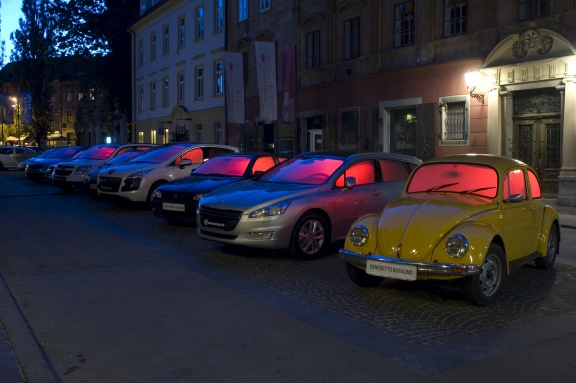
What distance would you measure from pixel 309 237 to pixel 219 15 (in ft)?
95.6

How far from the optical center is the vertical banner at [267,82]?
2480 centimetres

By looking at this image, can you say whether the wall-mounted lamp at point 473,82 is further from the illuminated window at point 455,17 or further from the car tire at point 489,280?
the car tire at point 489,280

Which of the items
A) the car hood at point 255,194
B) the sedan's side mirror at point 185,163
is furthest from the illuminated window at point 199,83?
Result: the car hood at point 255,194

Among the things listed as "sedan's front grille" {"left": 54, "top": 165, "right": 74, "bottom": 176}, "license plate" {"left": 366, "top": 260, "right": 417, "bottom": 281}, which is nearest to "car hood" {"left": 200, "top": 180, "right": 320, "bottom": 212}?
"license plate" {"left": 366, "top": 260, "right": 417, "bottom": 281}

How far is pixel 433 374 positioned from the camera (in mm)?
4441

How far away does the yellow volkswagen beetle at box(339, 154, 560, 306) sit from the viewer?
6.13m

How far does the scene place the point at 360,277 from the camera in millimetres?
6965

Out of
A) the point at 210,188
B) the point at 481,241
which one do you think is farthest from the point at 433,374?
the point at 210,188

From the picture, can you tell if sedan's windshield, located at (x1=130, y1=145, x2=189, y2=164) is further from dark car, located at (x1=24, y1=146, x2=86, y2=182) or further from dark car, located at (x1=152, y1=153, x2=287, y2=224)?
dark car, located at (x1=24, y1=146, x2=86, y2=182)

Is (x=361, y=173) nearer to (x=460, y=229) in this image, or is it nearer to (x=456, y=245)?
(x=460, y=229)

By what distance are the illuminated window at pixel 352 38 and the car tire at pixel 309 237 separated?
16.1 m

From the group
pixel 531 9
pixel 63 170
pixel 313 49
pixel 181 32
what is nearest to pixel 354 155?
pixel 531 9

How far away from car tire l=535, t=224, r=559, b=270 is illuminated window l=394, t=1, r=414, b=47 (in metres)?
14.2

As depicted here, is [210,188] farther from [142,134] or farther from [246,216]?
[142,134]
